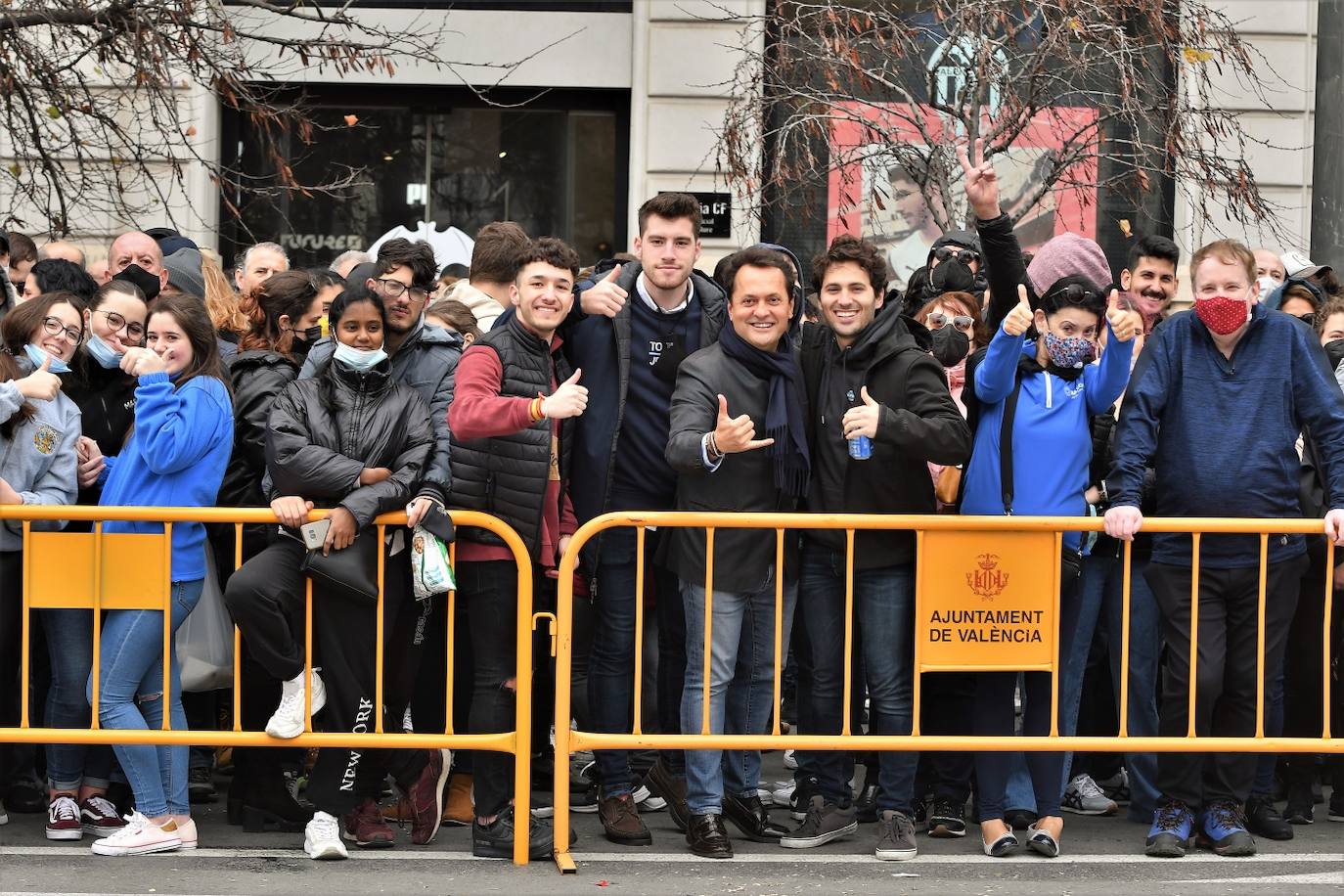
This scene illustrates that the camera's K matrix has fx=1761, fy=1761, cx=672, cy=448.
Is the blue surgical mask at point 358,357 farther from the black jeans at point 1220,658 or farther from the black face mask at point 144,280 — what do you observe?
the black jeans at point 1220,658

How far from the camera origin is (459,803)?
23.5 feet

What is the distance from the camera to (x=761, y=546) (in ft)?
21.5

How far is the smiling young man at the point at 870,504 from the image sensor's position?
21.6 ft

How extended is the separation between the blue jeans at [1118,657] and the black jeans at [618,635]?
1494 millimetres

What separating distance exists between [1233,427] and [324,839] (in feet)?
12.3

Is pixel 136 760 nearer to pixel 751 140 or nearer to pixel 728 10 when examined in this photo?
pixel 751 140

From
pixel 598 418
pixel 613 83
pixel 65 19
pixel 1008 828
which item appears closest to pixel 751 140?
pixel 613 83

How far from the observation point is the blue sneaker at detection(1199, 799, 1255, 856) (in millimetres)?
6715

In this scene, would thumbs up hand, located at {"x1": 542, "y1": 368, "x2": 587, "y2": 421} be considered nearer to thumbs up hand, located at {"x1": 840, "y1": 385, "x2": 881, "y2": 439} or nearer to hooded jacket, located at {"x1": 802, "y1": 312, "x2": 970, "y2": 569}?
thumbs up hand, located at {"x1": 840, "y1": 385, "x2": 881, "y2": 439}

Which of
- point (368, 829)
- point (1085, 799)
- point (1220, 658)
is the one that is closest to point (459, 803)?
point (368, 829)

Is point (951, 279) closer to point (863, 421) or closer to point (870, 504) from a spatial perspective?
point (870, 504)

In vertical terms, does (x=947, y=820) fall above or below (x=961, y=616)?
below

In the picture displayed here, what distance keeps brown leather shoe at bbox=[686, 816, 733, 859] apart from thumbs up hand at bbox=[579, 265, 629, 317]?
6.40 feet

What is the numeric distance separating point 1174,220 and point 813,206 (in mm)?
2809
